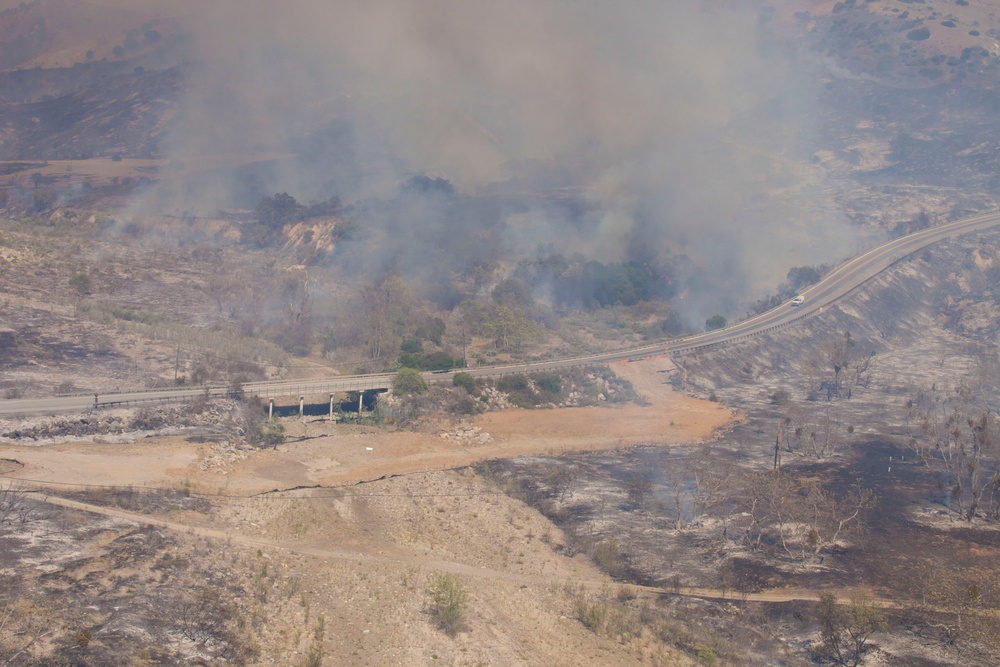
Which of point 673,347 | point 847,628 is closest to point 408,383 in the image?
point 673,347

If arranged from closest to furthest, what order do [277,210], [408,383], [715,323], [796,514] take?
[796,514] < [408,383] < [715,323] < [277,210]

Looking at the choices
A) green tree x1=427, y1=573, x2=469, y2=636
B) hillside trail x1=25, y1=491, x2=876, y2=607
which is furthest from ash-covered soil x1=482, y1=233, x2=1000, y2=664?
green tree x1=427, y1=573, x2=469, y2=636

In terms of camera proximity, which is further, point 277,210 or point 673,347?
point 277,210

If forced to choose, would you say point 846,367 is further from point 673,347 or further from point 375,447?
point 375,447

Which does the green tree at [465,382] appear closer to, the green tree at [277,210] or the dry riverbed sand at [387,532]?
the dry riverbed sand at [387,532]

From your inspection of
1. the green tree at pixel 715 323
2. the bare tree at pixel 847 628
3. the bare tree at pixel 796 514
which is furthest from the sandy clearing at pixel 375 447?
the bare tree at pixel 847 628
